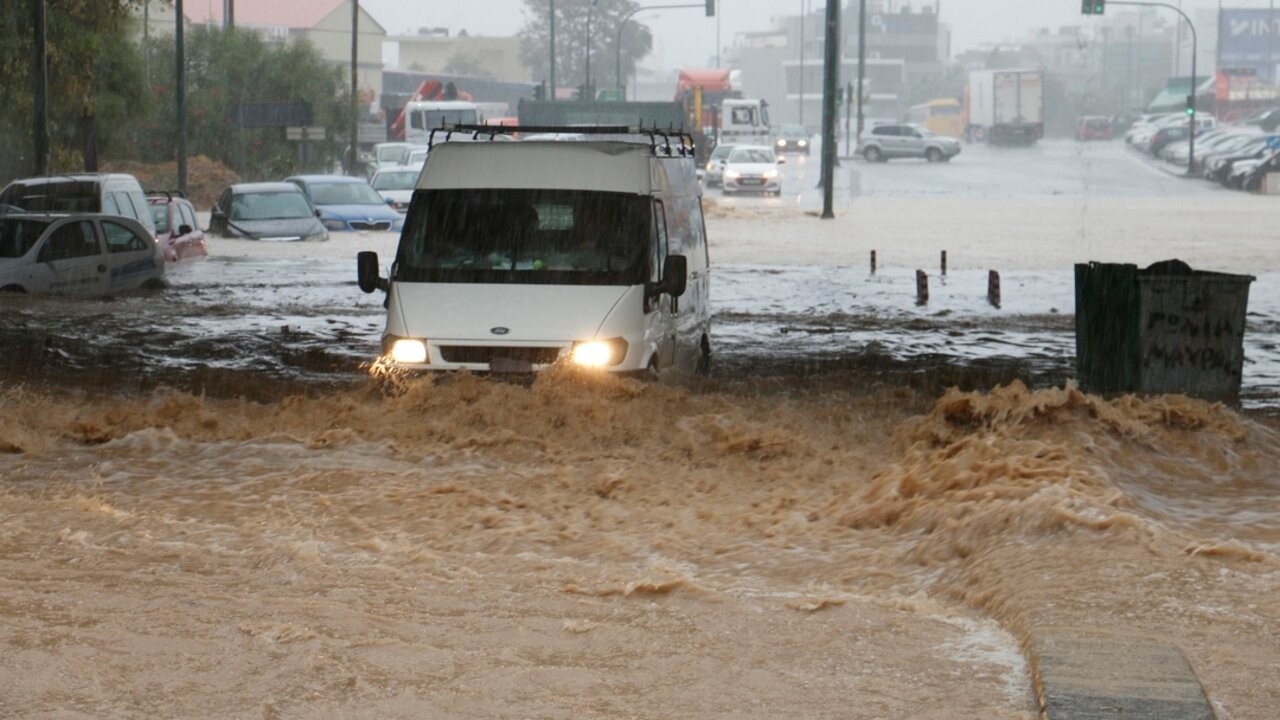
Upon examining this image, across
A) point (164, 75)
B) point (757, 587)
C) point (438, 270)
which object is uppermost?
point (164, 75)

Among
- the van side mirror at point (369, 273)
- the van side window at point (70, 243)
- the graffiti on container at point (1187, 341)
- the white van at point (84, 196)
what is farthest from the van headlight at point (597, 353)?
the white van at point (84, 196)

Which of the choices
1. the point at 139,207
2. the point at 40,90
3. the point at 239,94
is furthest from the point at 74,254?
the point at 239,94

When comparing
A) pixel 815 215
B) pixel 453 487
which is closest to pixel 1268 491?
pixel 453 487

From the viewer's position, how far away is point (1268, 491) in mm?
10758

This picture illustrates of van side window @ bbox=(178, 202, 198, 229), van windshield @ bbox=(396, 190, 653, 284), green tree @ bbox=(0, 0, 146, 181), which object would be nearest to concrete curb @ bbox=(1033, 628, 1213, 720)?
van windshield @ bbox=(396, 190, 653, 284)

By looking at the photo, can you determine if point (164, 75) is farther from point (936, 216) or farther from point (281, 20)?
point (281, 20)

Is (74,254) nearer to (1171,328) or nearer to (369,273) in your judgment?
(369,273)

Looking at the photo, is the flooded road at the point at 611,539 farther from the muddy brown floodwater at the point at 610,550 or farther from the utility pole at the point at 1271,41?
the utility pole at the point at 1271,41

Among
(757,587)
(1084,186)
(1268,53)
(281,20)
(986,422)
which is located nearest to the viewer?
(757,587)

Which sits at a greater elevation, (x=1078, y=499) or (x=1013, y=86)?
(x=1013, y=86)

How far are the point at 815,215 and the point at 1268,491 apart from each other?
1267 inches

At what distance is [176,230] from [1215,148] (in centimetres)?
4711

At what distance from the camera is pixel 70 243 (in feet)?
72.8

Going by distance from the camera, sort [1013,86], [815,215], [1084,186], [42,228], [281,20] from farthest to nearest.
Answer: [281,20] → [1013,86] → [1084,186] → [815,215] → [42,228]
